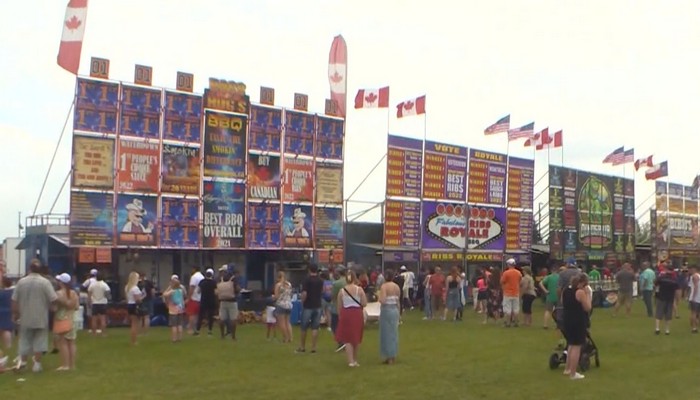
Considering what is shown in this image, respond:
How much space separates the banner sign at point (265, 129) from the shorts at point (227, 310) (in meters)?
10.1

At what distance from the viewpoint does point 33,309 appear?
43.7 feet

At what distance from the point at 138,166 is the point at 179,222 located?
221cm

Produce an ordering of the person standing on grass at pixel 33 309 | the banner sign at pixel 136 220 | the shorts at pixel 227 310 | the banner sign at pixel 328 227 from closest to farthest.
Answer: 1. the person standing on grass at pixel 33 309
2. the shorts at pixel 227 310
3. the banner sign at pixel 136 220
4. the banner sign at pixel 328 227

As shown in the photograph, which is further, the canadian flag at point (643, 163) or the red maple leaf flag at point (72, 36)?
the canadian flag at point (643, 163)

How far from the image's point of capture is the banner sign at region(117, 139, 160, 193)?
2581 cm

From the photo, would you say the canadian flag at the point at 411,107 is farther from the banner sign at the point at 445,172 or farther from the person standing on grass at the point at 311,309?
the person standing on grass at the point at 311,309

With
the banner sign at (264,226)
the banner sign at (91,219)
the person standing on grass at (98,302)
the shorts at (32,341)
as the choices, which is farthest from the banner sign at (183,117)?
the shorts at (32,341)

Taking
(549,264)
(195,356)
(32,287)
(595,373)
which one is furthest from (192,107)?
(549,264)

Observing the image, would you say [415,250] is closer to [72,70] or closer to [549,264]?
→ [549,264]

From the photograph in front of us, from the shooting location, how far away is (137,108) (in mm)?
26047

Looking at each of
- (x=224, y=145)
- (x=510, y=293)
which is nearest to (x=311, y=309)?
(x=510, y=293)

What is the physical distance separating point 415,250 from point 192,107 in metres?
10.7

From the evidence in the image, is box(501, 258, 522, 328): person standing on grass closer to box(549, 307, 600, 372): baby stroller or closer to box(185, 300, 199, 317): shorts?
box(185, 300, 199, 317): shorts

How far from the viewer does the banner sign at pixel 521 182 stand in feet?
126
